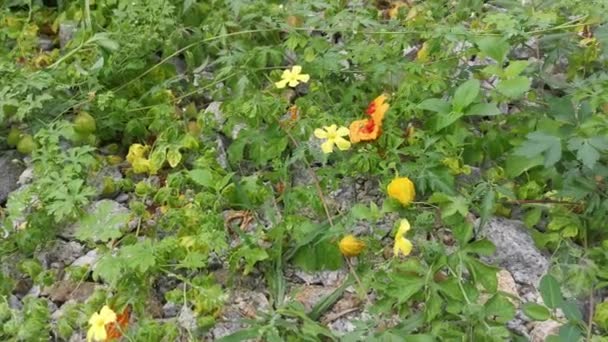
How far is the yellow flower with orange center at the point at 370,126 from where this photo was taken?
2211mm

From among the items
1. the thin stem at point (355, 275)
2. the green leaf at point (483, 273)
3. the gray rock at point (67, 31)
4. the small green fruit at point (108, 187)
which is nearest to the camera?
the green leaf at point (483, 273)

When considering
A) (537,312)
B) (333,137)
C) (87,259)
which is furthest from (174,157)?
(537,312)

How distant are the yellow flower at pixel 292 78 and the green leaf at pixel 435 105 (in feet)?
1.20

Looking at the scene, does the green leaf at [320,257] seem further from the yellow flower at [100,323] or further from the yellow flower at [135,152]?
the yellow flower at [135,152]

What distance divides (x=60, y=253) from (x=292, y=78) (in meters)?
0.80

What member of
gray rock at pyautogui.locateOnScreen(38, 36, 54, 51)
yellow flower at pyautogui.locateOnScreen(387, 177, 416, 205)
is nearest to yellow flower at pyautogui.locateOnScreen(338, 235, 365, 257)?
yellow flower at pyautogui.locateOnScreen(387, 177, 416, 205)

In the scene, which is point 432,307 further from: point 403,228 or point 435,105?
point 435,105

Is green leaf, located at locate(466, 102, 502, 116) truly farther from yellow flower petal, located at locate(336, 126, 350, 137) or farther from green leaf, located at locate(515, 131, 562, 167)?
yellow flower petal, located at locate(336, 126, 350, 137)

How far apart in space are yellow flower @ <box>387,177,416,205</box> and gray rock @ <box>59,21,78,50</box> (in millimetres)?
1355

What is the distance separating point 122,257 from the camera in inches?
76.4

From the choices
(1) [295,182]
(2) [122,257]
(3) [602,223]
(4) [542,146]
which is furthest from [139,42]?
(3) [602,223]

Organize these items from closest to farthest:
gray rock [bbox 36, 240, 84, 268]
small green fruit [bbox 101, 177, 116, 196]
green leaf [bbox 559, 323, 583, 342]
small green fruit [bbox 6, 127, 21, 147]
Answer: green leaf [bbox 559, 323, 583, 342] < gray rock [bbox 36, 240, 84, 268] < small green fruit [bbox 101, 177, 116, 196] < small green fruit [bbox 6, 127, 21, 147]

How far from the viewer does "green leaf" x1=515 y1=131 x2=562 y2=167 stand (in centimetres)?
192

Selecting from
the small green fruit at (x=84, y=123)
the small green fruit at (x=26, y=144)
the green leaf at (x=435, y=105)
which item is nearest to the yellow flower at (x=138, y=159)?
the small green fruit at (x=84, y=123)
